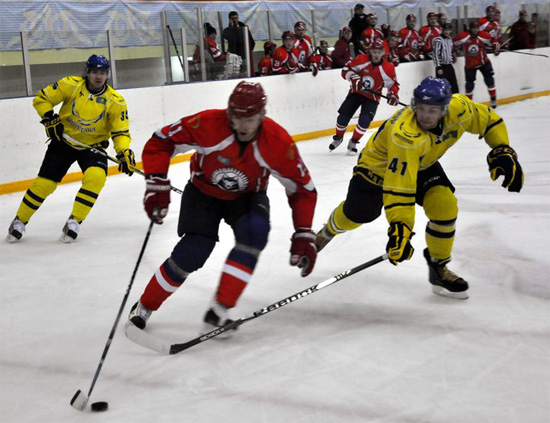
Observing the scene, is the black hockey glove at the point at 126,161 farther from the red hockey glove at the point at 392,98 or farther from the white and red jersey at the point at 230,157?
the red hockey glove at the point at 392,98

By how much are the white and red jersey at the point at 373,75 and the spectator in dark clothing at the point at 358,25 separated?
2.27 metres

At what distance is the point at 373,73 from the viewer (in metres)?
7.33

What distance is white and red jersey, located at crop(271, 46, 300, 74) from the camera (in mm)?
8414

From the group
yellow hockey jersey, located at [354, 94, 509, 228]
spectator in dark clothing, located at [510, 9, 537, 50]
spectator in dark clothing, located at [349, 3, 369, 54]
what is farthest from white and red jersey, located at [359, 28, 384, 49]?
yellow hockey jersey, located at [354, 94, 509, 228]

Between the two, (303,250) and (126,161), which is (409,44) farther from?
(303,250)

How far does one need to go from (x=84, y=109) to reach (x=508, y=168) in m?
2.58

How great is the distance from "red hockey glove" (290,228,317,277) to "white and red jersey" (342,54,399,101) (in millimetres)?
4914

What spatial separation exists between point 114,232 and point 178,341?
1950 mm

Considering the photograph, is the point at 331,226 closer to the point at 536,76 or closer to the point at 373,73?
the point at 373,73

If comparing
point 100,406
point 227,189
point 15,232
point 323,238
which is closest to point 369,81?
point 323,238

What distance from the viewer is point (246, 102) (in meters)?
2.42

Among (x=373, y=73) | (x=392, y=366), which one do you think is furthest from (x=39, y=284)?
(x=373, y=73)

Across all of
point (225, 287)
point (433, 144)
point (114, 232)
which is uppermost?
point (433, 144)

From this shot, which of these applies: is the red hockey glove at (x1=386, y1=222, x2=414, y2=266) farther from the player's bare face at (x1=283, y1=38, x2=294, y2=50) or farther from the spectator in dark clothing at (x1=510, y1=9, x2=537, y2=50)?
the spectator in dark clothing at (x1=510, y1=9, x2=537, y2=50)
